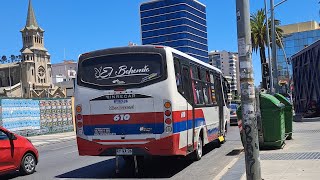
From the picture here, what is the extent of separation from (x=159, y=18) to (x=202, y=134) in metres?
117

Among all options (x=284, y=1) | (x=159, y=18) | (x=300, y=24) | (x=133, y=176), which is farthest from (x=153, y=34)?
(x=133, y=176)

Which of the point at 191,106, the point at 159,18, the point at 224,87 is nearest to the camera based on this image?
the point at 191,106

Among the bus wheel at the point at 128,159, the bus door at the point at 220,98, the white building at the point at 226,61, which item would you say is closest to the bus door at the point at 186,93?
the bus wheel at the point at 128,159

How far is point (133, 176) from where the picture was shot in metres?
10.8

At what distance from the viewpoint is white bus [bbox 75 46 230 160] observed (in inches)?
402

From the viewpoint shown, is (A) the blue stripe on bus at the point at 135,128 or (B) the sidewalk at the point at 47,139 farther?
(B) the sidewalk at the point at 47,139

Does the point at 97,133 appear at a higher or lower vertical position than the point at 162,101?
lower

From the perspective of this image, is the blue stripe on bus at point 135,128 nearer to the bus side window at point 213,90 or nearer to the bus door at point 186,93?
the bus door at point 186,93

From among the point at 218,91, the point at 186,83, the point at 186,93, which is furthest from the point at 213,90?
the point at 186,93

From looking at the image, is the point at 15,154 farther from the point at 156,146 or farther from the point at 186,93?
the point at 186,93

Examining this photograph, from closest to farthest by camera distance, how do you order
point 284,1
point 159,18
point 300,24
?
point 284,1 < point 300,24 < point 159,18

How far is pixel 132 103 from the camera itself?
10.4 m

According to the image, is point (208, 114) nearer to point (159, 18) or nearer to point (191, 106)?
point (191, 106)

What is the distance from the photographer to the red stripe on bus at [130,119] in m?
10.2
